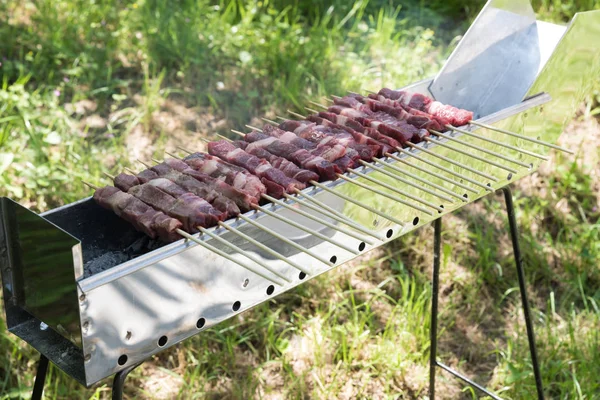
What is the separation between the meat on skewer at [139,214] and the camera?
207 cm

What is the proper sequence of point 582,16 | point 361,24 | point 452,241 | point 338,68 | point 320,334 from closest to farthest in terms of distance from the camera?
1. point 582,16
2. point 320,334
3. point 452,241
4. point 338,68
5. point 361,24

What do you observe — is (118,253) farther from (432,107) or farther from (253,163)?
(432,107)

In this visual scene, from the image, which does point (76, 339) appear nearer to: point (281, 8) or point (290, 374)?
point (290, 374)

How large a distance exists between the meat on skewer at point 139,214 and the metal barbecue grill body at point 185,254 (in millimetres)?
68

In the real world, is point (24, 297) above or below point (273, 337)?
above

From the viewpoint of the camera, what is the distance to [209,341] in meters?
4.07

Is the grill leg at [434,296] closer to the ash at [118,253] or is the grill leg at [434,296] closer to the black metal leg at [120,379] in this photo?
the ash at [118,253]

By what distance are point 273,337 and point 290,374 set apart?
283 mm

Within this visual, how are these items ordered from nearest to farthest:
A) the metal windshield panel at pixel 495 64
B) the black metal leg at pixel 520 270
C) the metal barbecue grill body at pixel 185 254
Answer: the metal barbecue grill body at pixel 185 254
the black metal leg at pixel 520 270
the metal windshield panel at pixel 495 64

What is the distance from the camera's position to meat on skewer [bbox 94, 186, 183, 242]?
2.07 metres

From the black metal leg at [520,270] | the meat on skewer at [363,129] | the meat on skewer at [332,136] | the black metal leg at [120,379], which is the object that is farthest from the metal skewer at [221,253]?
the black metal leg at [520,270]

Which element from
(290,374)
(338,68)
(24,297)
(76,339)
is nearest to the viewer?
(76,339)

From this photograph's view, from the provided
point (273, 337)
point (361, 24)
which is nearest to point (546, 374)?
point (273, 337)

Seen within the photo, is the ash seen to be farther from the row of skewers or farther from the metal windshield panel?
the metal windshield panel
